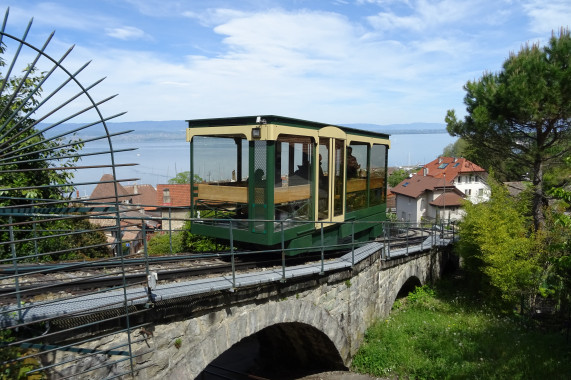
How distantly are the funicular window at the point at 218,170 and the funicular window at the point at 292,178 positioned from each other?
79cm

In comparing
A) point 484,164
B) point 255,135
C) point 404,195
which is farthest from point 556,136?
point 404,195

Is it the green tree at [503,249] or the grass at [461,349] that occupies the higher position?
the green tree at [503,249]

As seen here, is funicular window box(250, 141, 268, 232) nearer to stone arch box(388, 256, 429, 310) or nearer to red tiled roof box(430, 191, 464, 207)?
stone arch box(388, 256, 429, 310)

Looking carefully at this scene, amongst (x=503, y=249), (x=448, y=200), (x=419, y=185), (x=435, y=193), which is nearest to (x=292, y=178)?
(x=503, y=249)

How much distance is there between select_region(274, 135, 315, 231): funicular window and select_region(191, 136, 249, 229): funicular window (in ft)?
2.60

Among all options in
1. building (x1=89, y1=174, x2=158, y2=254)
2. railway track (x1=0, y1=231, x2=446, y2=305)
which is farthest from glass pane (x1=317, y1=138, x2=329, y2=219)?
building (x1=89, y1=174, x2=158, y2=254)

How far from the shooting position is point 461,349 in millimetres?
9531

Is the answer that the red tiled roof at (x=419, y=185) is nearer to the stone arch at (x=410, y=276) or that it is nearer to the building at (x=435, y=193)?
the building at (x=435, y=193)

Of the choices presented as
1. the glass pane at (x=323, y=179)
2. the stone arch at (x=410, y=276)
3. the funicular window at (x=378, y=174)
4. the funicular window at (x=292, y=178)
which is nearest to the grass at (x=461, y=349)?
the stone arch at (x=410, y=276)

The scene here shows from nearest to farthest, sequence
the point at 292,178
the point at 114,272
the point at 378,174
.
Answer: the point at 114,272 < the point at 292,178 < the point at 378,174

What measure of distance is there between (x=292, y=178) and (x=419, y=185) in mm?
38859

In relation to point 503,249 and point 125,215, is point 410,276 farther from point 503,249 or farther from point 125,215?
point 125,215

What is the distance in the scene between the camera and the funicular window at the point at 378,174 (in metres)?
11.0

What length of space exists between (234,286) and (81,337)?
209 centimetres
